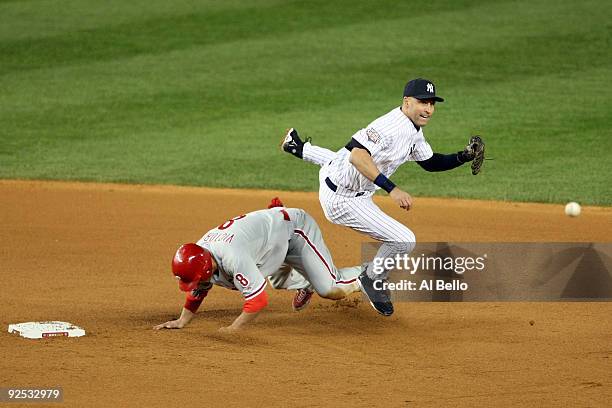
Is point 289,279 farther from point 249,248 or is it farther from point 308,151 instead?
point 308,151

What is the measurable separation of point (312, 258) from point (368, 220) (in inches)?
20.0

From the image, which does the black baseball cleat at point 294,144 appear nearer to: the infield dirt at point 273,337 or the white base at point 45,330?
the infield dirt at point 273,337

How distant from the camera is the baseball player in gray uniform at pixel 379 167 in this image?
7762mm

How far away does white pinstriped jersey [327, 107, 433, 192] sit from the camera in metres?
7.77

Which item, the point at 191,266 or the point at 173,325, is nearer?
the point at 191,266

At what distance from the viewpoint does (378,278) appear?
820 cm

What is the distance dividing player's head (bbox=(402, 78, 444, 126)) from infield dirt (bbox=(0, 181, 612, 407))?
1568 mm

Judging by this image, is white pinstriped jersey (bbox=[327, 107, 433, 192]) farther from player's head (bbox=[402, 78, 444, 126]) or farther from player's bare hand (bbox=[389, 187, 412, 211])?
player's bare hand (bbox=[389, 187, 412, 211])

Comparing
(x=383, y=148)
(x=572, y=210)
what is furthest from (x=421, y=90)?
(x=572, y=210)

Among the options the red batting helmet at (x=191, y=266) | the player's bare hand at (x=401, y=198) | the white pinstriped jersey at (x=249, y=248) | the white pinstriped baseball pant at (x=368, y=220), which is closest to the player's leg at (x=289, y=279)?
the white pinstriped jersey at (x=249, y=248)

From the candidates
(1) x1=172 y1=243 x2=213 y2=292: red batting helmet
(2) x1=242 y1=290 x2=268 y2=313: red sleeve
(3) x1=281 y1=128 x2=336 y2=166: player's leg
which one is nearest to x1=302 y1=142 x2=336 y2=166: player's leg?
(3) x1=281 y1=128 x2=336 y2=166: player's leg

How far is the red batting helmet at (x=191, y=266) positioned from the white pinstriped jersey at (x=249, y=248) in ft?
0.66

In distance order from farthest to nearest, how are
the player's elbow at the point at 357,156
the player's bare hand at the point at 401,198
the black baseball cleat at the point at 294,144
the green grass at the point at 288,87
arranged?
1. the green grass at the point at 288,87
2. the black baseball cleat at the point at 294,144
3. the player's elbow at the point at 357,156
4. the player's bare hand at the point at 401,198

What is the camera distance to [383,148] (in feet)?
25.6
